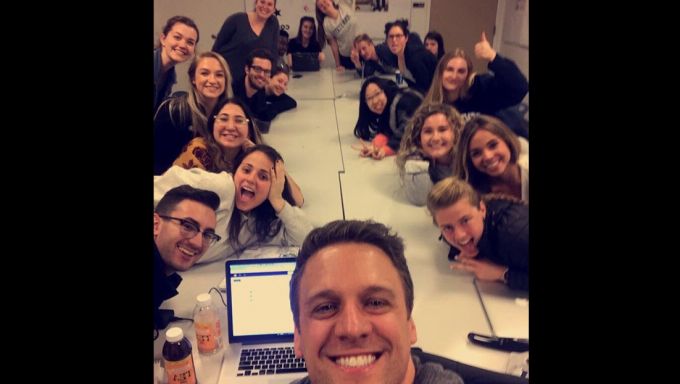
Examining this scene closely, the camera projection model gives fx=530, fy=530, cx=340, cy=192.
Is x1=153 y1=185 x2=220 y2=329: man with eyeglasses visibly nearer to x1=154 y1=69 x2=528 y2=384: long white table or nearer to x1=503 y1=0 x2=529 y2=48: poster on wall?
x1=154 y1=69 x2=528 y2=384: long white table

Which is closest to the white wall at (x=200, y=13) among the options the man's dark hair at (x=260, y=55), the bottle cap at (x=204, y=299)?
the man's dark hair at (x=260, y=55)

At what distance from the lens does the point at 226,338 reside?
170 centimetres

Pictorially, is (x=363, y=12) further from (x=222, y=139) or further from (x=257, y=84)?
(x=222, y=139)

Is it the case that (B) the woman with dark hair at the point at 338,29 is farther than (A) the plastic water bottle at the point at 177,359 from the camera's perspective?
Yes

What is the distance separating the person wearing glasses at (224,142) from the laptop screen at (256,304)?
254 mm

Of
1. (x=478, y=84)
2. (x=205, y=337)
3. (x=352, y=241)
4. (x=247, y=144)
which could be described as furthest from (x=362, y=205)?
(x=205, y=337)

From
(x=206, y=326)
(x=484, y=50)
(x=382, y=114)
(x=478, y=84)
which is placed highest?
(x=484, y=50)

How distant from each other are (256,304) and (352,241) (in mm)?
379

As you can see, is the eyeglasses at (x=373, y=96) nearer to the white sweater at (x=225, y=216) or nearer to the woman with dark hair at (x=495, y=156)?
the woman with dark hair at (x=495, y=156)

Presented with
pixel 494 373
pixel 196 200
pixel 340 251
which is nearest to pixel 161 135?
pixel 196 200

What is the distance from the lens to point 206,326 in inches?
64.1

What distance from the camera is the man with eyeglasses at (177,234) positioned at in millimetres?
1655

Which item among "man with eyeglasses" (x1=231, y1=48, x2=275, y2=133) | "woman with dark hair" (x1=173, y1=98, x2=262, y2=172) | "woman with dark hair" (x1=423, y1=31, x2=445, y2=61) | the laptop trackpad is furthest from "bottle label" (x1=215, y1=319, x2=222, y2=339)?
"woman with dark hair" (x1=423, y1=31, x2=445, y2=61)
